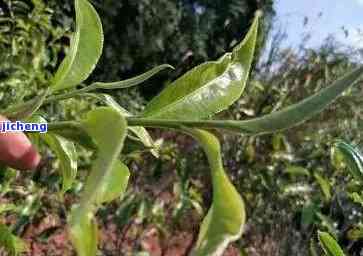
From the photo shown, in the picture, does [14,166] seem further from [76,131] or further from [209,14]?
[209,14]

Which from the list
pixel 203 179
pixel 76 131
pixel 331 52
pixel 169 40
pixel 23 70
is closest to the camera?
pixel 76 131

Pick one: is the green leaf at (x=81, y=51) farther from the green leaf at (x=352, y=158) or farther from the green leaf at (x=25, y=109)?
the green leaf at (x=352, y=158)

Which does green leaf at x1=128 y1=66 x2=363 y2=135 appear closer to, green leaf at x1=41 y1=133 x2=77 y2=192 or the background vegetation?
green leaf at x1=41 y1=133 x2=77 y2=192

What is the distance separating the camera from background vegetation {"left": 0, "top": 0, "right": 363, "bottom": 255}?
310 centimetres

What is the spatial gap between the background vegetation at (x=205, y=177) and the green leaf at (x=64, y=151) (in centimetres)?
131

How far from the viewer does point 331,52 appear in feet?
19.0

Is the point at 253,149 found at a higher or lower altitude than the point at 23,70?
lower

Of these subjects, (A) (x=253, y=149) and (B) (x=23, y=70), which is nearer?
(B) (x=23, y=70)

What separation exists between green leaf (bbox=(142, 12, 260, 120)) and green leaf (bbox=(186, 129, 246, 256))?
0.09 m

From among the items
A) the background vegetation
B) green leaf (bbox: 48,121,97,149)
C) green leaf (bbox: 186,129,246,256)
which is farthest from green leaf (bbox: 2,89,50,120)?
the background vegetation

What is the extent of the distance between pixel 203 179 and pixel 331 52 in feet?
5.98

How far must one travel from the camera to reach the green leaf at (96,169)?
14.8 inches

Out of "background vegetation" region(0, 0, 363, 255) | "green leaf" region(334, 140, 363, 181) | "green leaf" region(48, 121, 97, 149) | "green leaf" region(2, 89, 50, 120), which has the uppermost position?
"green leaf" region(2, 89, 50, 120)

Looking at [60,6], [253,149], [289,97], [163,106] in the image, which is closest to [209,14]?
[60,6]
